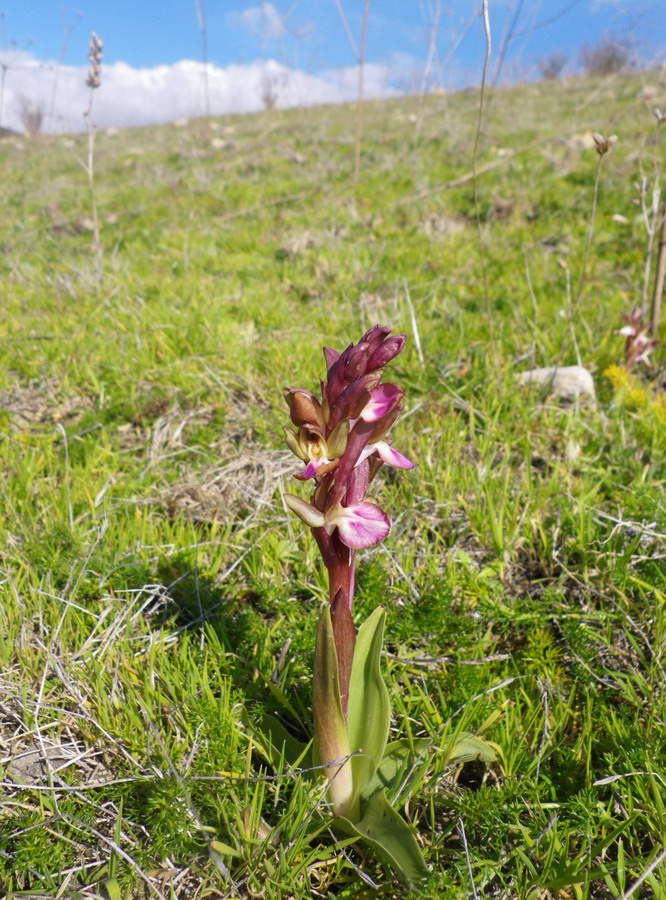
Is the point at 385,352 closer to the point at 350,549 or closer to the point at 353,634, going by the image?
the point at 350,549

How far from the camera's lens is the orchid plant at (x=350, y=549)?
112cm

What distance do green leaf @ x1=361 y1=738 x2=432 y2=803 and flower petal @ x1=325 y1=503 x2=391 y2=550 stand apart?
57 centimetres

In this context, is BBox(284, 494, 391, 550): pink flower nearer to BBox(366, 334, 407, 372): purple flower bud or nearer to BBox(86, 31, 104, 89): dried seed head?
BBox(366, 334, 407, 372): purple flower bud

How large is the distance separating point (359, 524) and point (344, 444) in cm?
17

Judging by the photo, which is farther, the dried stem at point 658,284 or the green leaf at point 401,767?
the dried stem at point 658,284

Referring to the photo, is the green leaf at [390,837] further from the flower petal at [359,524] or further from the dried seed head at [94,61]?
the dried seed head at [94,61]

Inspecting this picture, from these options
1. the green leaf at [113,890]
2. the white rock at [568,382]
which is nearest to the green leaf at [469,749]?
the green leaf at [113,890]

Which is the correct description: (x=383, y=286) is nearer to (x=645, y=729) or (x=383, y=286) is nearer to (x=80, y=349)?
(x=80, y=349)

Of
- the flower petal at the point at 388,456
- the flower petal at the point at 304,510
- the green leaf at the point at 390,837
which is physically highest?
the flower petal at the point at 388,456

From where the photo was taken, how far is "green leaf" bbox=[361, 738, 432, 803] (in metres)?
1.29

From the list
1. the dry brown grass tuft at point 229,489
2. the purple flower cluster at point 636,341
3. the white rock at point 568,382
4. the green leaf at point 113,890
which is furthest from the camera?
the purple flower cluster at point 636,341

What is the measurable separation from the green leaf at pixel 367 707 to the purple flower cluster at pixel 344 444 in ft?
0.37

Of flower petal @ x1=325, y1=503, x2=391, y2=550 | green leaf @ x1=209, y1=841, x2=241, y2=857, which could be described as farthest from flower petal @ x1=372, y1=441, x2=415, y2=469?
green leaf @ x1=209, y1=841, x2=241, y2=857

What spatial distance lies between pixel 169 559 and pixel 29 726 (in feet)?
2.23
